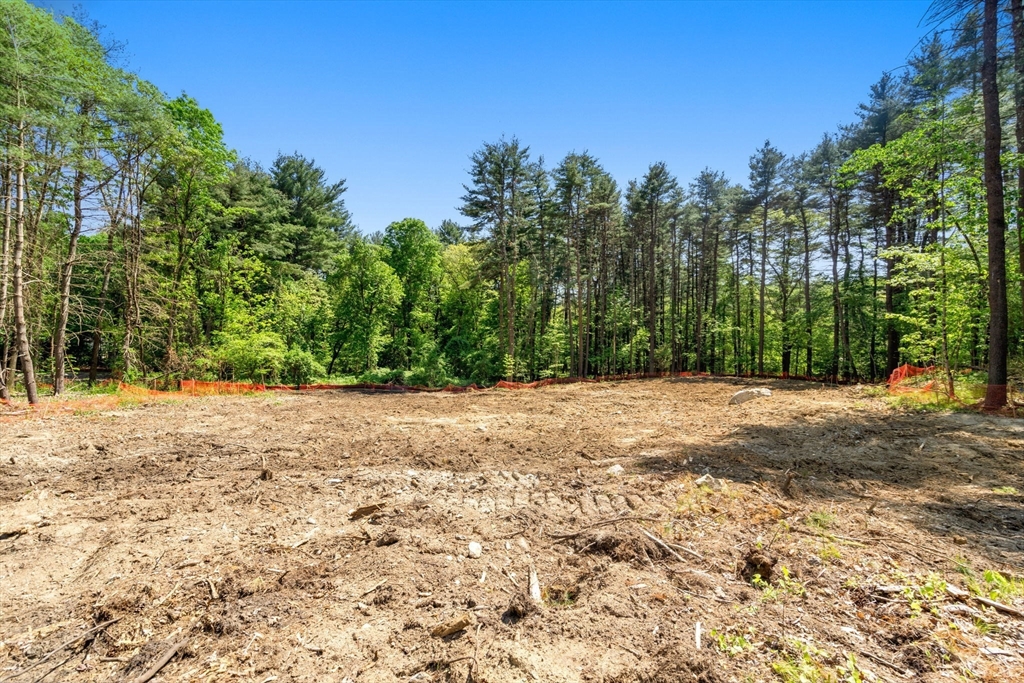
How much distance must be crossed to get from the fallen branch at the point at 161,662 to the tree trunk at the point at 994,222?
46.3 feet

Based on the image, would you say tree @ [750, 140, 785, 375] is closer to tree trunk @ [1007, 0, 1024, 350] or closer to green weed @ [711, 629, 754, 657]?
tree trunk @ [1007, 0, 1024, 350]

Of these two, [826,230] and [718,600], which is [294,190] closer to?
[718,600]

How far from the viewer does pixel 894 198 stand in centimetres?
2058

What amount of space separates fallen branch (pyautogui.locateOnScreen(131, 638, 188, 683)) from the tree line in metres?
12.7

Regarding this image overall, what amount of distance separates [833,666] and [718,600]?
69 centimetres

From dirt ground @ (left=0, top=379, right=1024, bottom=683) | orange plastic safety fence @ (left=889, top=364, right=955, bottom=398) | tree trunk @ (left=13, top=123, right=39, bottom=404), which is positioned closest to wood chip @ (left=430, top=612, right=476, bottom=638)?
dirt ground @ (left=0, top=379, right=1024, bottom=683)

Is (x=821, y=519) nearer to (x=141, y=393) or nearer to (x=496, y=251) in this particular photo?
(x=141, y=393)

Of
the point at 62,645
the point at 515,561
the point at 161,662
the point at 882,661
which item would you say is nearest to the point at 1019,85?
the point at 882,661

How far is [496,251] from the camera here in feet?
75.2

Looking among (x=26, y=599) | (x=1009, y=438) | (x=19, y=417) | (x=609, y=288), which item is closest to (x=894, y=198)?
(x=609, y=288)

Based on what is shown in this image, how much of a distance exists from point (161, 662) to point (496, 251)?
71.2 ft

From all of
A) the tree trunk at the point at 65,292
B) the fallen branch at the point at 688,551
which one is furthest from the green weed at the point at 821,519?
the tree trunk at the point at 65,292

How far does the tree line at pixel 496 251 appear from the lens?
33.5 ft

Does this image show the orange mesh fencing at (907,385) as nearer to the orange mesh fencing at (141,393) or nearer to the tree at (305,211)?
the orange mesh fencing at (141,393)
